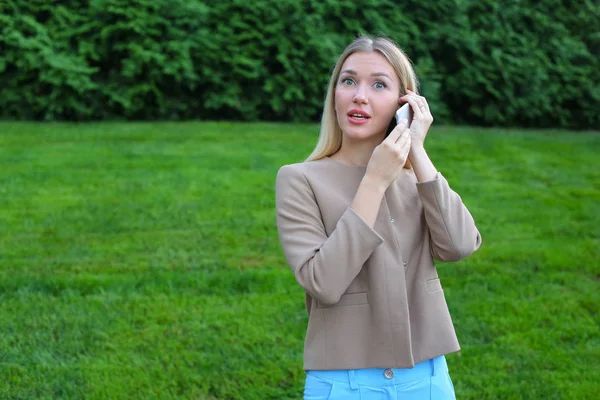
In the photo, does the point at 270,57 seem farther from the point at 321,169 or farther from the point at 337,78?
the point at 321,169

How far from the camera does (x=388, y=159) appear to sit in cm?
198

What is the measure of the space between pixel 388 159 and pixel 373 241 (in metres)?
0.22

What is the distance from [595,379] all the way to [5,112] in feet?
24.3

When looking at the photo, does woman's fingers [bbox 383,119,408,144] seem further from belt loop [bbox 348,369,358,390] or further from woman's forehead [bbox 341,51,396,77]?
belt loop [bbox 348,369,358,390]

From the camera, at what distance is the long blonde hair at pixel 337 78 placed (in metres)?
2.14

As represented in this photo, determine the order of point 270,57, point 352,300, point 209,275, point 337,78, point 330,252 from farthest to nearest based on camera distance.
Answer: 1. point 270,57
2. point 209,275
3. point 337,78
4. point 352,300
5. point 330,252

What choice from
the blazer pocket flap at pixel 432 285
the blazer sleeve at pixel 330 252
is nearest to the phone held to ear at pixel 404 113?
the blazer sleeve at pixel 330 252

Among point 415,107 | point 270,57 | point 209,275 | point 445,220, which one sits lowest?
point 209,275

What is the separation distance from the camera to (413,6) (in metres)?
10.3

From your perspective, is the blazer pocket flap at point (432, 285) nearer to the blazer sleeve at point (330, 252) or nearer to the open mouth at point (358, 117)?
the blazer sleeve at point (330, 252)

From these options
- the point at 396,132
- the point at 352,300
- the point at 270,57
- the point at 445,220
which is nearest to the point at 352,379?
the point at 352,300

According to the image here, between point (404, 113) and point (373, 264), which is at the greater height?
point (404, 113)

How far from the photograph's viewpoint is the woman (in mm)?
1958

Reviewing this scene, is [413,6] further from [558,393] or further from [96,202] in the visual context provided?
[558,393]
